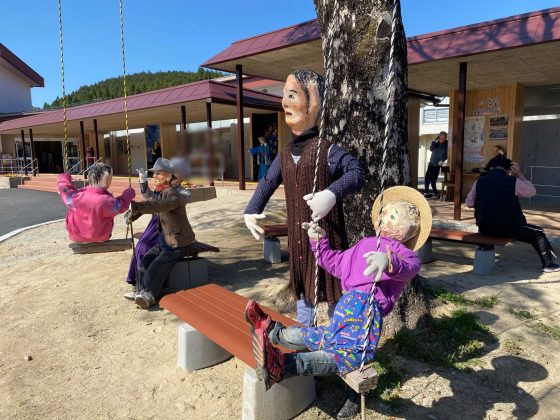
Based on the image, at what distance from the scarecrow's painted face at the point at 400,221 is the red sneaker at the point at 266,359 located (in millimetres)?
762

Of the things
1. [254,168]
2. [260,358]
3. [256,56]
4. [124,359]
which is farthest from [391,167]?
[254,168]

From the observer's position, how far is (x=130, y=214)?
12.0 feet

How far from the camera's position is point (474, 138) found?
10234 millimetres

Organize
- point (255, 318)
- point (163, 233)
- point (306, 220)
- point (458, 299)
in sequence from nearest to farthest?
point (255, 318)
point (306, 220)
point (458, 299)
point (163, 233)

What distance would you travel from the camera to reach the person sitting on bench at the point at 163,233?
3875mm

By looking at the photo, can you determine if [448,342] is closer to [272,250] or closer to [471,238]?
[471,238]

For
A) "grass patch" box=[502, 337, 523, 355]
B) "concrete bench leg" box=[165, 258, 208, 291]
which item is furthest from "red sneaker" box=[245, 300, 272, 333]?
"concrete bench leg" box=[165, 258, 208, 291]

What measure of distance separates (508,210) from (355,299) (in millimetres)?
3612

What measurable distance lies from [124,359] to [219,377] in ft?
2.59

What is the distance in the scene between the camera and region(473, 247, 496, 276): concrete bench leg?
4694 mm

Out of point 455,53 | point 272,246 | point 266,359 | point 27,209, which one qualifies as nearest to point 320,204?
point 266,359

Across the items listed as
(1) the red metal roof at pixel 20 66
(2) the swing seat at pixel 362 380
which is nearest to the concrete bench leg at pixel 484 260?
(2) the swing seat at pixel 362 380

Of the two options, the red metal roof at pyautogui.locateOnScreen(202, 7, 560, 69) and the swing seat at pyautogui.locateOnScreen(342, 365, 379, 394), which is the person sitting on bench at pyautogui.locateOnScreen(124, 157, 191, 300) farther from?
the red metal roof at pyautogui.locateOnScreen(202, 7, 560, 69)

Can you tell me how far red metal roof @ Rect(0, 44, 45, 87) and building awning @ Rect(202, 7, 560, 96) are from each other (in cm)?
2324
